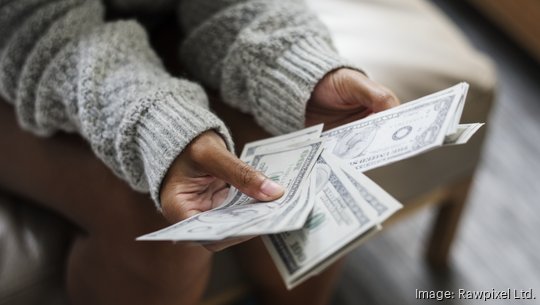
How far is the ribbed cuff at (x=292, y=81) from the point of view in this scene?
54 cm

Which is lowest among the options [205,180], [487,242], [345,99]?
[487,242]

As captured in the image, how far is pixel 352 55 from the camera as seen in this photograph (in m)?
0.73

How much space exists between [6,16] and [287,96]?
1.08 ft

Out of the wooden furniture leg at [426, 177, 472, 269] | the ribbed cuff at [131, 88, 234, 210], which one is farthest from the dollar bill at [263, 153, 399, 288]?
the wooden furniture leg at [426, 177, 472, 269]

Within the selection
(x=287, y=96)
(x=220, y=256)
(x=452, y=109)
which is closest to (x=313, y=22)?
(x=287, y=96)

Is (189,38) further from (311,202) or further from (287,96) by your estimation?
(311,202)

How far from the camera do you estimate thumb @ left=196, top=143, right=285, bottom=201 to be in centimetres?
44

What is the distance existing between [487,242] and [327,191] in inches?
29.2

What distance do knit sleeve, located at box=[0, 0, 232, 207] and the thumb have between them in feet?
0.13

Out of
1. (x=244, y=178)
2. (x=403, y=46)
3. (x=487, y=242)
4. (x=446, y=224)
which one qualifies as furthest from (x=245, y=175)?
(x=487, y=242)

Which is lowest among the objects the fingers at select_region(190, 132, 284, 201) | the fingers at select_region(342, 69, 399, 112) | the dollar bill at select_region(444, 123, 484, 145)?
the fingers at select_region(190, 132, 284, 201)

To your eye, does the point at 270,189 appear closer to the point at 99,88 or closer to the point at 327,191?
the point at 327,191

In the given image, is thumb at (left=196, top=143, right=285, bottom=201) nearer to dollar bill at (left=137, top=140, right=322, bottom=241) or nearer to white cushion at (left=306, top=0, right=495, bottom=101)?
dollar bill at (left=137, top=140, right=322, bottom=241)

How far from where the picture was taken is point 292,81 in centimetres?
55
